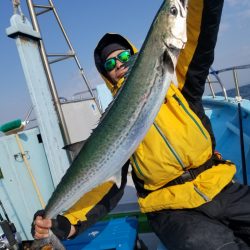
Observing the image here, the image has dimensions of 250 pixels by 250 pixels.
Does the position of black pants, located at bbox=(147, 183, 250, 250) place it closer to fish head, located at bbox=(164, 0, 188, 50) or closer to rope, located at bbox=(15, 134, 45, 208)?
fish head, located at bbox=(164, 0, 188, 50)

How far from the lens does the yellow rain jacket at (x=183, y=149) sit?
9.01 feet

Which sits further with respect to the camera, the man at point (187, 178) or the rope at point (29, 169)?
the rope at point (29, 169)

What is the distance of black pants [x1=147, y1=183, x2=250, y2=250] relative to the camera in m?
2.49

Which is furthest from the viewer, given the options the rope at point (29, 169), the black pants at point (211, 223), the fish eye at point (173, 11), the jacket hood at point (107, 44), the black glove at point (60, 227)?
the rope at point (29, 169)

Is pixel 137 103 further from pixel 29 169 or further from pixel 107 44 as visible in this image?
pixel 29 169

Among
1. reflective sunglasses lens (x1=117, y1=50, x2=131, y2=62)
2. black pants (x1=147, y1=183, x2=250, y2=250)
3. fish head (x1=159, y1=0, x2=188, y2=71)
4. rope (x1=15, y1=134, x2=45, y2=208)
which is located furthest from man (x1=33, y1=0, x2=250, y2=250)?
rope (x1=15, y1=134, x2=45, y2=208)

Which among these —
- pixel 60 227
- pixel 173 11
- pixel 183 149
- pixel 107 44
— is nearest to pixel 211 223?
pixel 183 149

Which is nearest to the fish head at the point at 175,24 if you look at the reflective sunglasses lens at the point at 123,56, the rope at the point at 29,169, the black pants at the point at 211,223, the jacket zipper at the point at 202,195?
the reflective sunglasses lens at the point at 123,56

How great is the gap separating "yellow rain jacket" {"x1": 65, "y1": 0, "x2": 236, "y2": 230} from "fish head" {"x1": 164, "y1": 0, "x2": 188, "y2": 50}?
63 cm

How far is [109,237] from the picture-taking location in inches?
128

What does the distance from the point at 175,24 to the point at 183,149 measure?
43.1 inches

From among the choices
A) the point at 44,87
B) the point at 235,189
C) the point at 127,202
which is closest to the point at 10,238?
the point at 127,202

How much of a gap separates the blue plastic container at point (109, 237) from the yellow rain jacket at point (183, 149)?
0.32 meters

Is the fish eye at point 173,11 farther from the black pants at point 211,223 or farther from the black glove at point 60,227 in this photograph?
the black glove at point 60,227
